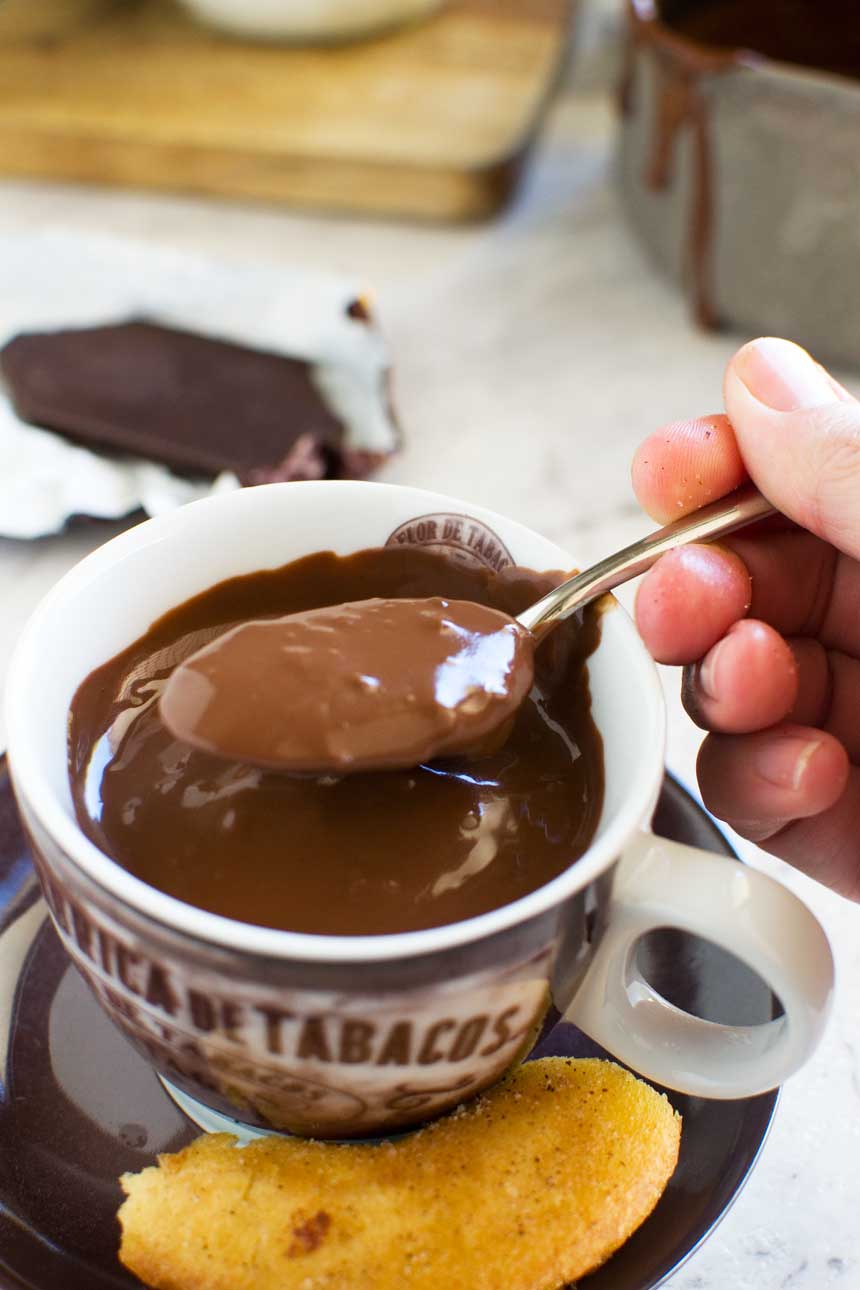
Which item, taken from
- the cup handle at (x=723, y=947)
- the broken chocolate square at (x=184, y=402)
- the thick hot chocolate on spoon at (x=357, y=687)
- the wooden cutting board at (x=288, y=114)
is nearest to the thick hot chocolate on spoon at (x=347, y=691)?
the thick hot chocolate on spoon at (x=357, y=687)

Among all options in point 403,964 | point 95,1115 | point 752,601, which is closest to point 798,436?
point 752,601

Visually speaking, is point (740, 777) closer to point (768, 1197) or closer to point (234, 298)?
point (768, 1197)

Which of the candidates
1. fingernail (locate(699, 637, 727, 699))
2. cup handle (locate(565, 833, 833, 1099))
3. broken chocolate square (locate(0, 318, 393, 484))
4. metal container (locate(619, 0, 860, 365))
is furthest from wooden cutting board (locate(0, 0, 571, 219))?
cup handle (locate(565, 833, 833, 1099))

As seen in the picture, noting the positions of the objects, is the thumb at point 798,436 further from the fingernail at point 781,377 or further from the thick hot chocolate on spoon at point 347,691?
the thick hot chocolate on spoon at point 347,691

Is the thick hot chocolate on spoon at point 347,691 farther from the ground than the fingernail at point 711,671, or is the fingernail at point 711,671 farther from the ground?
the thick hot chocolate on spoon at point 347,691

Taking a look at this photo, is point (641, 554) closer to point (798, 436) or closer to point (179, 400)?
point (798, 436)

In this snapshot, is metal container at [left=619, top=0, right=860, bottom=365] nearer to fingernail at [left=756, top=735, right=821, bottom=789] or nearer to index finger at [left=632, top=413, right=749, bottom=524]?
index finger at [left=632, top=413, right=749, bottom=524]

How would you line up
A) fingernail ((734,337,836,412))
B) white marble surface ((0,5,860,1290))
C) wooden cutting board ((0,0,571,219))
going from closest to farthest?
fingernail ((734,337,836,412)), white marble surface ((0,5,860,1290)), wooden cutting board ((0,0,571,219))
